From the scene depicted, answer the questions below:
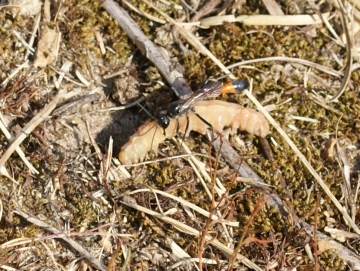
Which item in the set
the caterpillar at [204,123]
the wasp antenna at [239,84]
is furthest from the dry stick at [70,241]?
the wasp antenna at [239,84]

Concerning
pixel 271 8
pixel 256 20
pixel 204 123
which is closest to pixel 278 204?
pixel 204 123

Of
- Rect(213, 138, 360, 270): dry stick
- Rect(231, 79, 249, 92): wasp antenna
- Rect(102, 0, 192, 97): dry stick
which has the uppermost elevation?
Rect(102, 0, 192, 97): dry stick

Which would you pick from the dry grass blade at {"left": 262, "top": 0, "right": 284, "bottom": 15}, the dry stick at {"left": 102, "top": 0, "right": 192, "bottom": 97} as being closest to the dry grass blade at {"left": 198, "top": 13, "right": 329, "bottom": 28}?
the dry grass blade at {"left": 262, "top": 0, "right": 284, "bottom": 15}

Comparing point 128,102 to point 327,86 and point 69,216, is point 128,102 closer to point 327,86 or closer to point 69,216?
point 69,216

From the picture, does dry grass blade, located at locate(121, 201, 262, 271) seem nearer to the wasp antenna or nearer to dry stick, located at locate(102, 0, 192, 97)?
dry stick, located at locate(102, 0, 192, 97)

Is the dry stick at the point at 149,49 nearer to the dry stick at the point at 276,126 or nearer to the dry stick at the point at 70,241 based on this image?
the dry stick at the point at 276,126
